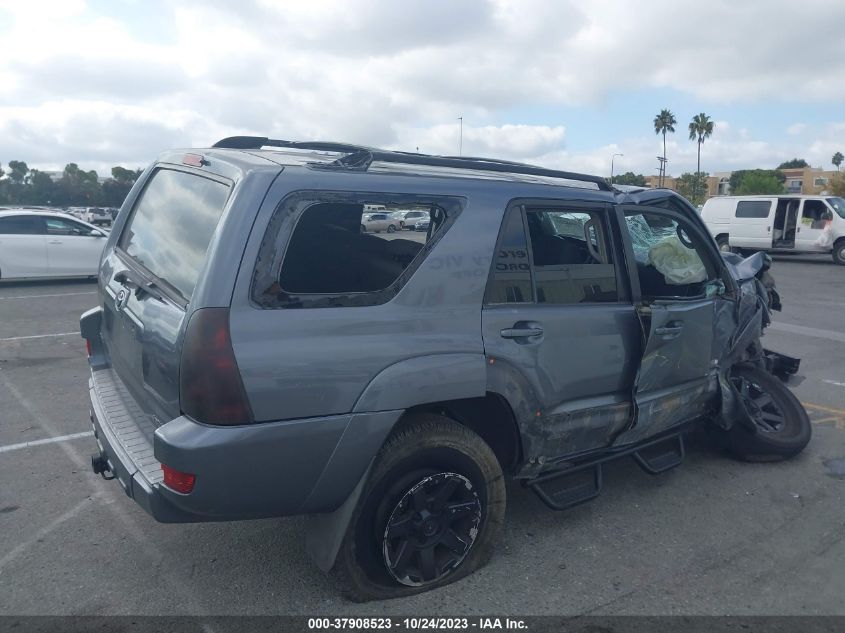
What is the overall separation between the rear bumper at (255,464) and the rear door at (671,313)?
1757 millimetres

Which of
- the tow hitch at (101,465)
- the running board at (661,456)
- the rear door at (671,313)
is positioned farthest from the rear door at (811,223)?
the tow hitch at (101,465)

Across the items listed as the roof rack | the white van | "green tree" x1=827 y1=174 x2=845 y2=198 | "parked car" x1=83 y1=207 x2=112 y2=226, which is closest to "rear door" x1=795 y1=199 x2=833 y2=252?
the white van

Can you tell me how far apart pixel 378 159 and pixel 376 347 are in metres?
0.93

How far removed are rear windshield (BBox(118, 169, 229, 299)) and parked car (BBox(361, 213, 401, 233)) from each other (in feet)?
2.07

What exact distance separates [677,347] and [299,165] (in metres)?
2.48

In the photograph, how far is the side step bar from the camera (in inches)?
145

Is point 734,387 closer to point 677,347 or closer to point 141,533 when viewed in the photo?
point 677,347

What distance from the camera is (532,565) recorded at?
353 centimetres

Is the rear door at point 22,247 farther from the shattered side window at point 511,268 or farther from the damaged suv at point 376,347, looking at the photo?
the shattered side window at point 511,268

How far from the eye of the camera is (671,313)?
4.04 metres

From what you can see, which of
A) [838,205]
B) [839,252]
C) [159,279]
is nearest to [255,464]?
[159,279]

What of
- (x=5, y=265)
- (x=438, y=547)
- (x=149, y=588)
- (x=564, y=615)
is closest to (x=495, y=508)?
(x=438, y=547)

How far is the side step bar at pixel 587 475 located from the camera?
12.1ft

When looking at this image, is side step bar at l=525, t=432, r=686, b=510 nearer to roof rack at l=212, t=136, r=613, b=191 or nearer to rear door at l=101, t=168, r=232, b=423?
roof rack at l=212, t=136, r=613, b=191
